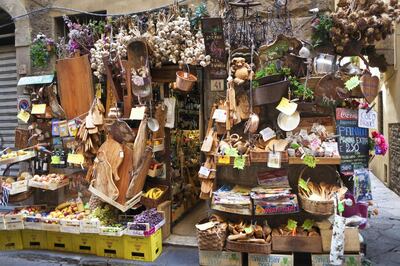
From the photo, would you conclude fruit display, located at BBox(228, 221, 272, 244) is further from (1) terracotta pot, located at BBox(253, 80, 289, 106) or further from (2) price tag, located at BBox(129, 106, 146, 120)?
(2) price tag, located at BBox(129, 106, 146, 120)

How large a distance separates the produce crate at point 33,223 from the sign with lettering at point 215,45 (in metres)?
3.55

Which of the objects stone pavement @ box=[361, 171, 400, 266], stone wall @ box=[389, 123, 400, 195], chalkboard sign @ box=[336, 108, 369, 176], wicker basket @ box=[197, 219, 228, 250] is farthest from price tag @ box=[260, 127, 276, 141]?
stone wall @ box=[389, 123, 400, 195]

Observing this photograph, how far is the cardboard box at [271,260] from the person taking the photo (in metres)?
4.70

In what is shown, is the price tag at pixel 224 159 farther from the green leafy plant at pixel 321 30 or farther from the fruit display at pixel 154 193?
the green leafy plant at pixel 321 30

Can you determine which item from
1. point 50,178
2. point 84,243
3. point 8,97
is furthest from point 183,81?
point 8,97

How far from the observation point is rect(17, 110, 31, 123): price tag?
645cm

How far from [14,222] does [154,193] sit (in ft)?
7.50

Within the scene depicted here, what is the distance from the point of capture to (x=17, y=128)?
260 inches

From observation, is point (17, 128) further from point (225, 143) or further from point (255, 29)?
point (255, 29)

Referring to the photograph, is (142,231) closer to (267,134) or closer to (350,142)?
(267,134)

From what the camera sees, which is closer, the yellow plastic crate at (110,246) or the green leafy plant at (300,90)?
the green leafy plant at (300,90)

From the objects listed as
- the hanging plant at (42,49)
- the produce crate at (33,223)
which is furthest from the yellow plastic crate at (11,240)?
the hanging plant at (42,49)

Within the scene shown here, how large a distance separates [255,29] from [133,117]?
2273mm

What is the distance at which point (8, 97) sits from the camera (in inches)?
276
